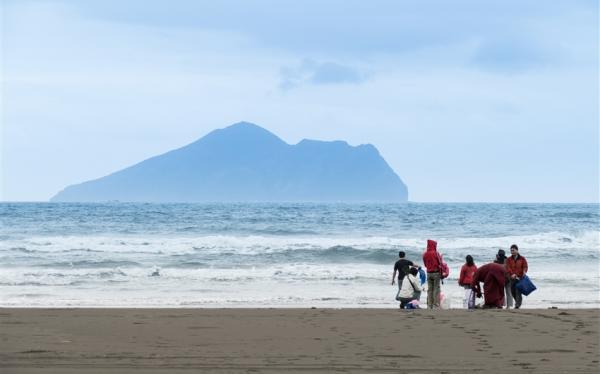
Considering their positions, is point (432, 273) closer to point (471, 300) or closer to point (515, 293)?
point (471, 300)

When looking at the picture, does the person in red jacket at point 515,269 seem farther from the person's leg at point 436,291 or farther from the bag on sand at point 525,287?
the person's leg at point 436,291

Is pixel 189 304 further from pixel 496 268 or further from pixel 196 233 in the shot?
pixel 196 233

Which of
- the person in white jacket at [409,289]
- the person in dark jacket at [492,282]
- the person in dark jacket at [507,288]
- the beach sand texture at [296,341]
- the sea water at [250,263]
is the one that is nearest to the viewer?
the beach sand texture at [296,341]

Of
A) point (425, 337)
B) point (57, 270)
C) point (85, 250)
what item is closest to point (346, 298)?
point (425, 337)

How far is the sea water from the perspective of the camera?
19.2m

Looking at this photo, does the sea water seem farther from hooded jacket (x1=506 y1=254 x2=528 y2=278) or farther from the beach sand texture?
the beach sand texture

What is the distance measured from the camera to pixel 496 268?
50.4 feet

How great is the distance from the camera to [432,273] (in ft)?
51.9

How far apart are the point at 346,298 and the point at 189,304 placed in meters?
3.72

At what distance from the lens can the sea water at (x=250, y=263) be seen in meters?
19.2

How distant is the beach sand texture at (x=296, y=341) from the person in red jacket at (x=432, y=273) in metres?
1.17

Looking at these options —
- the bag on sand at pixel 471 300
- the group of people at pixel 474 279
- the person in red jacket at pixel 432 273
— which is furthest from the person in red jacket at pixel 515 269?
the person in red jacket at pixel 432 273

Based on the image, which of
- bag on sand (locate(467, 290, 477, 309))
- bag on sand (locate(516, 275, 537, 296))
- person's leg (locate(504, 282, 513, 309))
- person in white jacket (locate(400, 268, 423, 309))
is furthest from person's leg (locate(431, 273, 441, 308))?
bag on sand (locate(516, 275, 537, 296))

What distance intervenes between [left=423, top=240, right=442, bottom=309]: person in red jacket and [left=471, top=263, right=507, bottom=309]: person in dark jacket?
751 millimetres
